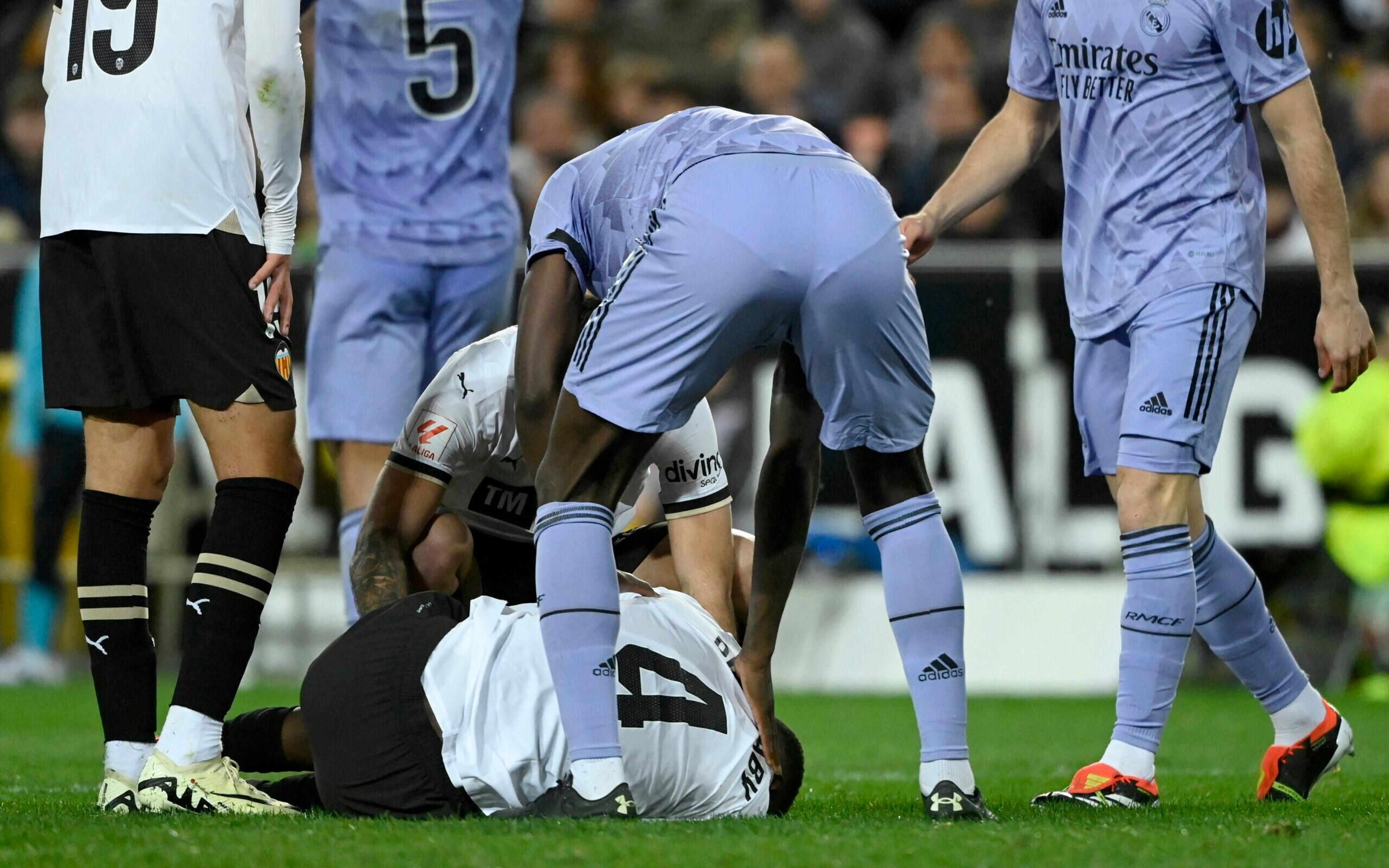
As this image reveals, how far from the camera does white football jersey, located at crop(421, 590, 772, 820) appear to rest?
3.40 m

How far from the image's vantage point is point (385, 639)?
355 centimetres

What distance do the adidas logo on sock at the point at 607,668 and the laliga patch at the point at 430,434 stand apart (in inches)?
57.7

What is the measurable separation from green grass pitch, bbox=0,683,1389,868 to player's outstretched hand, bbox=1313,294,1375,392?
0.96 m

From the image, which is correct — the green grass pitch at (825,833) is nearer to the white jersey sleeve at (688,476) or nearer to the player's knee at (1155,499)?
the player's knee at (1155,499)

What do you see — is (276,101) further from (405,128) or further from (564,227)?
(405,128)

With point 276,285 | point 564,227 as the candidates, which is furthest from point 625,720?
point 276,285

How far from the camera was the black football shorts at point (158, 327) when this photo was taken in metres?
3.71

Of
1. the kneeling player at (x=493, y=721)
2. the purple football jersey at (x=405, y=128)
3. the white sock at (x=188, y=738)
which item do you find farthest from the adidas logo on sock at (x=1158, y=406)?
the purple football jersey at (x=405, y=128)

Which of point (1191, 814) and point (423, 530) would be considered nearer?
point (1191, 814)

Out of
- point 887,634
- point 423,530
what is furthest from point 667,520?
point 887,634

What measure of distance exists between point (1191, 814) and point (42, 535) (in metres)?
6.23

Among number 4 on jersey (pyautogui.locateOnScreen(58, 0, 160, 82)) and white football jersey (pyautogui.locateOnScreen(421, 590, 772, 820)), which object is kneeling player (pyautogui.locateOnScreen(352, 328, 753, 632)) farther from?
number 4 on jersey (pyautogui.locateOnScreen(58, 0, 160, 82))

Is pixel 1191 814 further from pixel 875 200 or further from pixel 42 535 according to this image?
pixel 42 535

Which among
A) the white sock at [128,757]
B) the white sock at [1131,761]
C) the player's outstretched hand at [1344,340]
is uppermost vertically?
the player's outstretched hand at [1344,340]
